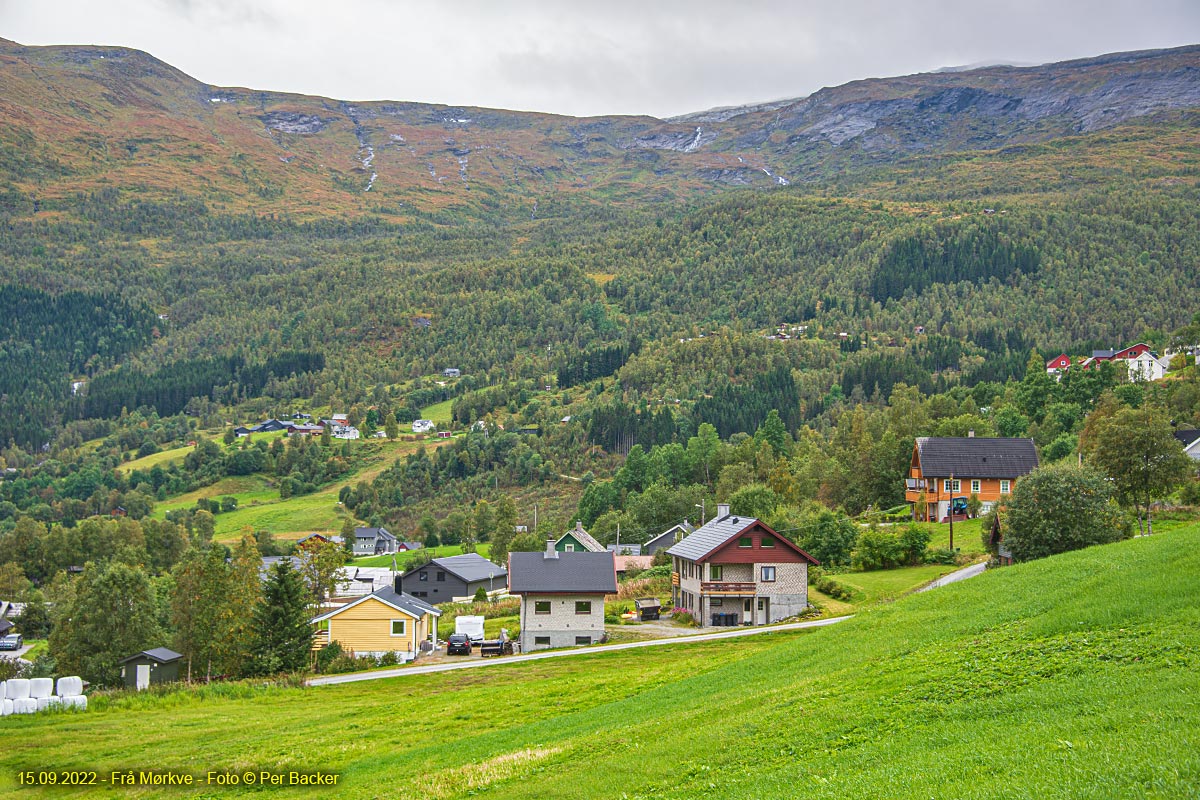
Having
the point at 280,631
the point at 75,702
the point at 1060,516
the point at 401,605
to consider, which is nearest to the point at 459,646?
the point at 401,605

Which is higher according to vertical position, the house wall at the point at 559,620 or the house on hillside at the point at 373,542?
the house on hillside at the point at 373,542

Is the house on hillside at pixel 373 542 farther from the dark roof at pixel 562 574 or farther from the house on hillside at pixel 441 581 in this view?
the dark roof at pixel 562 574

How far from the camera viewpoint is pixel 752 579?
59844mm

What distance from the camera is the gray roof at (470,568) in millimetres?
92312

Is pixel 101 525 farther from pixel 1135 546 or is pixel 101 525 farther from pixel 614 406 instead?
pixel 1135 546

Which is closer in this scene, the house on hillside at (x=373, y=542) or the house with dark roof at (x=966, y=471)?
the house with dark roof at (x=966, y=471)

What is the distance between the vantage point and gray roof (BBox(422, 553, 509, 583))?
92312 mm

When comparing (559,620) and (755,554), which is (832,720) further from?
(755,554)

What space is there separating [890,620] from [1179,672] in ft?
52.3

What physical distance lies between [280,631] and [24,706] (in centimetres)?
1657

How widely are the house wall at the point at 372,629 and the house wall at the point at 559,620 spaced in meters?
6.43

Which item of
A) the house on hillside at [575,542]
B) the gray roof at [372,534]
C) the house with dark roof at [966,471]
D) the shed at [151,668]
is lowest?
the shed at [151,668]

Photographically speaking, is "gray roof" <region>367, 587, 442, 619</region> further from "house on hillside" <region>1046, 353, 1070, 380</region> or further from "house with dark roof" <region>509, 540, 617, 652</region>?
"house on hillside" <region>1046, 353, 1070, 380</region>

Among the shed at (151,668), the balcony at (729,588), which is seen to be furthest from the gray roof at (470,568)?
the shed at (151,668)
